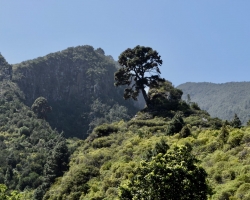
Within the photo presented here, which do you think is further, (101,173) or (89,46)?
(89,46)

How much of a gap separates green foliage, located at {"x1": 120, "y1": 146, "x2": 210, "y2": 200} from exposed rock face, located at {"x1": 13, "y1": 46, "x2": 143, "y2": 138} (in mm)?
119739

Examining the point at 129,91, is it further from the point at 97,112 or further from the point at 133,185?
the point at 97,112

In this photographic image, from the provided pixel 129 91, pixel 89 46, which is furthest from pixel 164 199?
pixel 89 46

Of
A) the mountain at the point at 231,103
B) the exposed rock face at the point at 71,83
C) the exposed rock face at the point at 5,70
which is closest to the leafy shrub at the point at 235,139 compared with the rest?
the exposed rock face at the point at 71,83

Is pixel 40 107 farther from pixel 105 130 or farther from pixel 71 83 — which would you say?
pixel 105 130

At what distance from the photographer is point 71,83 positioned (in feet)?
542

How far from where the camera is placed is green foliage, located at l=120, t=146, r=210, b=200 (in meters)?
12.5

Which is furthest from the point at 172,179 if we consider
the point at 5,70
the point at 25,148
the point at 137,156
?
the point at 5,70

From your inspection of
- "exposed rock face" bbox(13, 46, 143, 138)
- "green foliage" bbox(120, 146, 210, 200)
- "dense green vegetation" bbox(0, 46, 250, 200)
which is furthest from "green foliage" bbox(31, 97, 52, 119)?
"green foliage" bbox(120, 146, 210, 200)

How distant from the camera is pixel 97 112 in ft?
462

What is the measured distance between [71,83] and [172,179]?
15583 cm

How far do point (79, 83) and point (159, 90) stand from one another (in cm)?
11759

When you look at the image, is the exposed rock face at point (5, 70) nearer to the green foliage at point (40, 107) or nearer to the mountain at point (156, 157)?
the green foliage at point (40, 107)

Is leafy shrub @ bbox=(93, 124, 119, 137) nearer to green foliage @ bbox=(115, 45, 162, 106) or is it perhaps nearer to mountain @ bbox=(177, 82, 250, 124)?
green foliage @ bbox=(115, 45, 162, 106)
